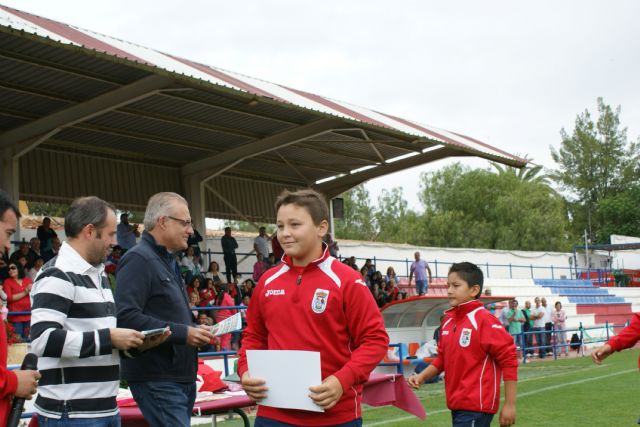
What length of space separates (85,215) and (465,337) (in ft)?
9.20

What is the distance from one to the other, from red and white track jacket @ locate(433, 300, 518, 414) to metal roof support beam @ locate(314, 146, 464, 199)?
18.9 m

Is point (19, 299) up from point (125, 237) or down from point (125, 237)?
down

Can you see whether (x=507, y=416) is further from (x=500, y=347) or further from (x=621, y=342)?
(x=621, y=342)

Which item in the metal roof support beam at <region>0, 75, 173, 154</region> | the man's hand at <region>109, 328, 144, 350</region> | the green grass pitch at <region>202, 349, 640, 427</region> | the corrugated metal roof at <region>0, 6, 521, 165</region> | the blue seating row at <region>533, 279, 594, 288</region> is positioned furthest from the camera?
the blue seating row at <region>533, 279, 594, 288</region>

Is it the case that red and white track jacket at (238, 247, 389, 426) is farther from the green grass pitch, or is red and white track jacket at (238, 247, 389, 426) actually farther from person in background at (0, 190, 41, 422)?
the green grass pitch

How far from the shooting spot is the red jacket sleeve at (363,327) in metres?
4.18

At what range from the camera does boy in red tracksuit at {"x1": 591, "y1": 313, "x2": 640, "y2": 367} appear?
20.6 ft

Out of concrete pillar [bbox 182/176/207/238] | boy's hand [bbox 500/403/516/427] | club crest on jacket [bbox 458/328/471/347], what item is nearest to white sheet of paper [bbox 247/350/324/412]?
boy's hand [bbox 500/403/516/427]

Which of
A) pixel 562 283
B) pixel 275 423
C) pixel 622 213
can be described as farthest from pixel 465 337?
pixel 622 213

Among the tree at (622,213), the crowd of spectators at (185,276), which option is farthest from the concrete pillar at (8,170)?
the tree at (622,213)

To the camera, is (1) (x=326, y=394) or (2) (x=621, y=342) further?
(2) (x=621, y=342)

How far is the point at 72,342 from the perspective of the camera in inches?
167

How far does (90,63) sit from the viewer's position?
16.9 m

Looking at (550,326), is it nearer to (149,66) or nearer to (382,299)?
Result: (382,299)
